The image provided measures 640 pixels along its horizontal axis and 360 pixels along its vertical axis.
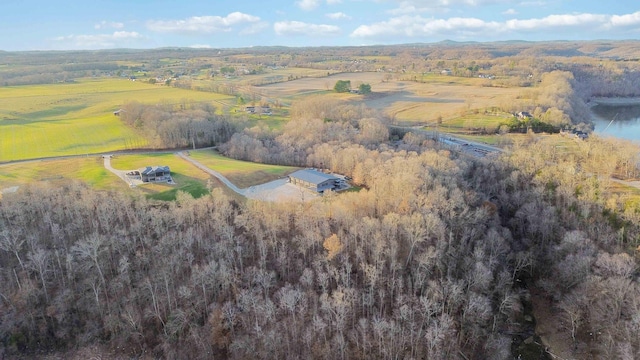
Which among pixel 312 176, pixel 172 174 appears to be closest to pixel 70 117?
pixel 172 174

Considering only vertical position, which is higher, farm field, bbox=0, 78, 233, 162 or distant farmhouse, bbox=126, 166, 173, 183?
farm field, bbox=0, 78, 233, 162

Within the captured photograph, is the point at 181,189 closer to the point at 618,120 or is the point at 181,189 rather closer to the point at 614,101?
the point at 618,120

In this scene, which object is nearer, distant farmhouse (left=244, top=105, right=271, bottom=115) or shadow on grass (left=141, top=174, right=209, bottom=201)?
shadow on grass (left=141, top=174, right=209, bottom=201)

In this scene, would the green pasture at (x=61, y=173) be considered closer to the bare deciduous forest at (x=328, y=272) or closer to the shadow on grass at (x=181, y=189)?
the shadow on grass at (x=181, y=189)

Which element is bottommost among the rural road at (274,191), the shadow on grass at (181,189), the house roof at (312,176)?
the rural road at (274,191)

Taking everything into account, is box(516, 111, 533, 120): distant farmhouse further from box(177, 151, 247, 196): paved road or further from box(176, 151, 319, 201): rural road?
box(177, 151, 247, 196): paved road

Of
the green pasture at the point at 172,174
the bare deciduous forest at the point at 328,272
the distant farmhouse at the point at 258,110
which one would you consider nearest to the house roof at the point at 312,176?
the bare deciduous forest at the point at 328,272

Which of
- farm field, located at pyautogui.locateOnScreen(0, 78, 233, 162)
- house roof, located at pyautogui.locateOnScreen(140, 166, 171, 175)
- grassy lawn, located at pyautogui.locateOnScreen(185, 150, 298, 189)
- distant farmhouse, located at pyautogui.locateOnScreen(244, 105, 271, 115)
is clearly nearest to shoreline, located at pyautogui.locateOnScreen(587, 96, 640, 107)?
distant farmhouse, located at pyautogui.locateOnScreen(244, 105, 271, 115)
